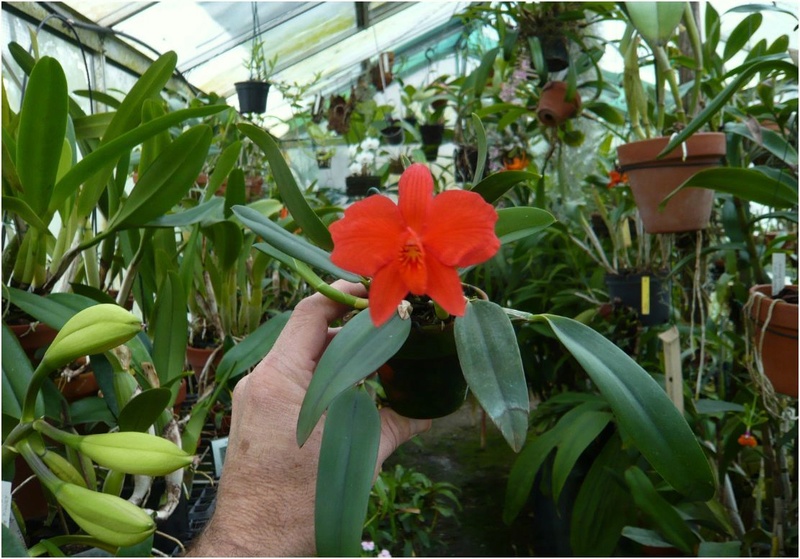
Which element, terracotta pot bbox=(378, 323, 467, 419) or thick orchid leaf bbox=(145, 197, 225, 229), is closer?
terracotta pot bbox=(378, 323, 467, 419)

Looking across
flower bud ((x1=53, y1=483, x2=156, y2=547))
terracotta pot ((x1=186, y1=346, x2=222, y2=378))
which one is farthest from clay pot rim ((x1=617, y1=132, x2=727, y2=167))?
flower bud ((x1=53, y1=483, x2=156, y2=547))

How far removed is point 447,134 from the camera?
3.51 m

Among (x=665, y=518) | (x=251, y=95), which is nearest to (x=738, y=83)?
(x=665, y=518)

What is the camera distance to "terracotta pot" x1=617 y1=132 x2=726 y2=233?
4.32ft

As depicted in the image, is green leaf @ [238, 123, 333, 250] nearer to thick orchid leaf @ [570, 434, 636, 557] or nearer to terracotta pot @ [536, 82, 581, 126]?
thick orchid leaf @ [570, 434, 636, 557]

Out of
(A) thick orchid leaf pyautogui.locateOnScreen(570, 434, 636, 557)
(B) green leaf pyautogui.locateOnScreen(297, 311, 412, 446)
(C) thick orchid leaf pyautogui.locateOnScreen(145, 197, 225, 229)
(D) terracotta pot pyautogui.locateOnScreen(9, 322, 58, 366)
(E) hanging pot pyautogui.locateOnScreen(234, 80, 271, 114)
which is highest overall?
(E) hanging pot pyautogui.locateOnScreen(234, 80, 271, 114)

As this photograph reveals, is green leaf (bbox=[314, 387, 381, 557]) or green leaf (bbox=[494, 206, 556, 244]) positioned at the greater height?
green leaf (bbox=[494, 206, 556, 244])

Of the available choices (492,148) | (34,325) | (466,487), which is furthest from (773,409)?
(492,148)

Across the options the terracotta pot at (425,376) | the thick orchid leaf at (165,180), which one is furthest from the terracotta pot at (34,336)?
the terracotta pot at (425,376)

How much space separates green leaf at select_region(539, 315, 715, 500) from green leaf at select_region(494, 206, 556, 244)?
14cm

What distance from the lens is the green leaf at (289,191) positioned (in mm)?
614

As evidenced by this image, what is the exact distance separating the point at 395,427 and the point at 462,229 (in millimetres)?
331

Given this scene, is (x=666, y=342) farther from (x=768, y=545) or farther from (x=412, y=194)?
(x=412, y=194)

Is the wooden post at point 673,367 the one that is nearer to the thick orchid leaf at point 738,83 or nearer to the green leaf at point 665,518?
the green leaf at point 665,518
